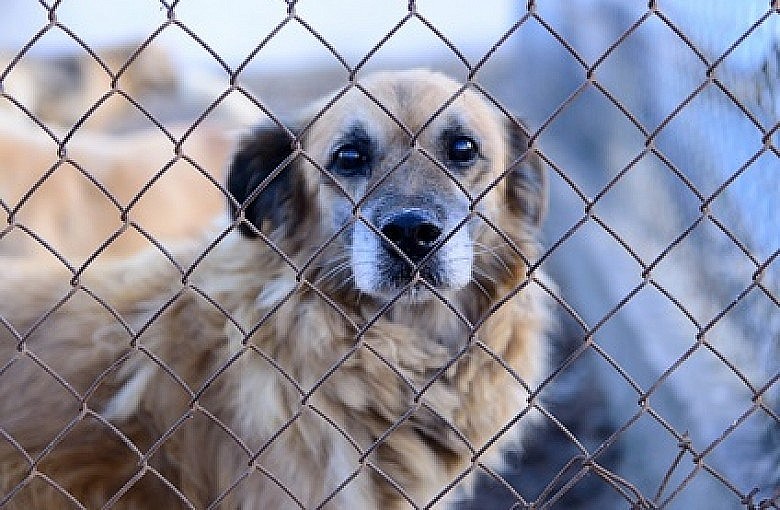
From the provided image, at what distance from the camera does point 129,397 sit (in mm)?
2354

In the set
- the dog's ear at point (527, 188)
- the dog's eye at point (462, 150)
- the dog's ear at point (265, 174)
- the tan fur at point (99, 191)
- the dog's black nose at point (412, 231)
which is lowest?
the tan fur at point (99, 191)

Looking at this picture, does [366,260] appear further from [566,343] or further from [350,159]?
[566,343]

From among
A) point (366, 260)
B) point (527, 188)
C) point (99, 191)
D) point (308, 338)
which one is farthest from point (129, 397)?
point (99, 191)

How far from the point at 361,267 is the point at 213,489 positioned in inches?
24.7

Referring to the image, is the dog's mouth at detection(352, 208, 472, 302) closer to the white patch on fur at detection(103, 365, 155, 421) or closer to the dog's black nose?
the dog's black nose

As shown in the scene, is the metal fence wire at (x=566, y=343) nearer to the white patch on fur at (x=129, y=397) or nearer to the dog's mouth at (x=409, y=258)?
the white patch on fur at (x=129, y=397)

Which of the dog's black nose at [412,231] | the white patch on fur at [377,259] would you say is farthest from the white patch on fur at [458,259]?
the dog's black nose at [412,231]

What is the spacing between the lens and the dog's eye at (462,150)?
2.53 meters

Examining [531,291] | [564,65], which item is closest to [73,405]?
[531,291]

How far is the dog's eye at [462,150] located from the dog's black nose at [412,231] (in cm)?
33

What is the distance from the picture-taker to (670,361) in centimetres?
361

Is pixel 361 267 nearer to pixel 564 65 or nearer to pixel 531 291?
pixel 531 291

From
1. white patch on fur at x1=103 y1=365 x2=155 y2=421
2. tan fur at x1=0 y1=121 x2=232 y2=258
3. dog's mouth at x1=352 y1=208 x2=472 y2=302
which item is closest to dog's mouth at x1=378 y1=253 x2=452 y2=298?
dog's mouth at x1=352 y1=208 x2=472 y2=302

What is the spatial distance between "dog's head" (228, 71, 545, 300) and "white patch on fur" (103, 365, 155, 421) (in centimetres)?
43
